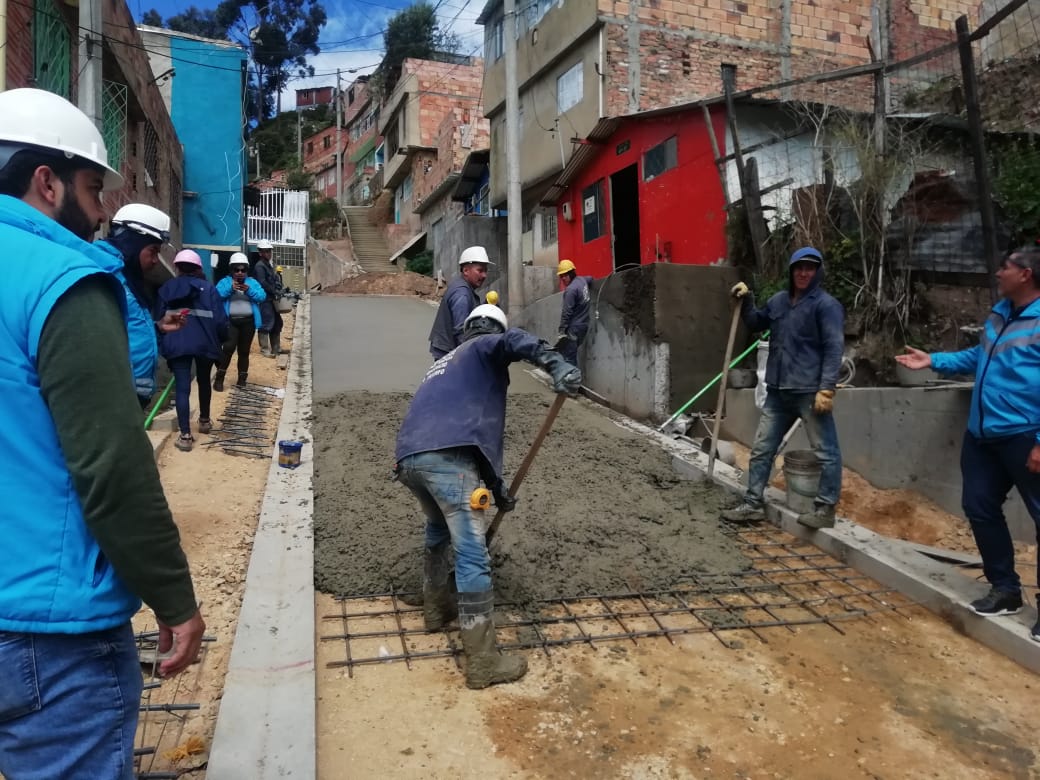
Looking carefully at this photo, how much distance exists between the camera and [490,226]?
64.8ft

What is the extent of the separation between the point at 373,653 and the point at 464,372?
1.27 metres

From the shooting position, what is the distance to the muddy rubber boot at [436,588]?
128 inches

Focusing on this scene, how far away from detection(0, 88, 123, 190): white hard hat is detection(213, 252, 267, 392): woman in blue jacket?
6.40 m

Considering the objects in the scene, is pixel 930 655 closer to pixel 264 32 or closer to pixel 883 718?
pixel 883 718

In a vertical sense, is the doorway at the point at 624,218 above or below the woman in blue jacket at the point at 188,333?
above

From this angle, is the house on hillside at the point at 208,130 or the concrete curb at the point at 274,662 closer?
the concrete curb at the point at 274,662

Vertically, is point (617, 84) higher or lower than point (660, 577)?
higher

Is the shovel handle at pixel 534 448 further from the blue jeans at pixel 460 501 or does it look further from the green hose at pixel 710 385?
the green hose at pixel 710 385

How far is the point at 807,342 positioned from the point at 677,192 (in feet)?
24.0

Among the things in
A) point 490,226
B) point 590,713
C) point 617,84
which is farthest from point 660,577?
point 490,226

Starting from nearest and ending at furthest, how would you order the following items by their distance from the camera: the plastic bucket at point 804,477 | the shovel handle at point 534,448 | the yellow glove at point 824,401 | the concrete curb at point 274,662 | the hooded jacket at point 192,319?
the concrete curb at point 274,662, the shovel handle at point 534,448, the yellow glove at point 824,401, the plastic bucket at point 804,477, the hooded jacket at point 192,319

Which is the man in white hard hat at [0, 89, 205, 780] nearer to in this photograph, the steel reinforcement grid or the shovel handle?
the steel reinforcement grid

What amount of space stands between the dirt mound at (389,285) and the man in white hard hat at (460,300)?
47.4ft

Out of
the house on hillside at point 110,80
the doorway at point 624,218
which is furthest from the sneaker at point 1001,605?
the doorway at point 624,218
